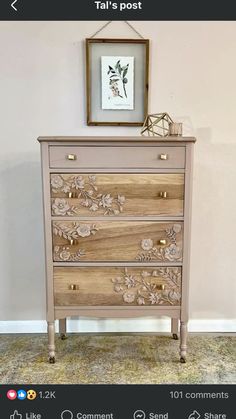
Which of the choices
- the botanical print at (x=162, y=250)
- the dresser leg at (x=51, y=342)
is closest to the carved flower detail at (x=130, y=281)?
the botanical print at (x=162, y=250)

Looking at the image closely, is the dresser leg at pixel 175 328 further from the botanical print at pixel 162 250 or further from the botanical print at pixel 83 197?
the botanical print at pixel 83 197

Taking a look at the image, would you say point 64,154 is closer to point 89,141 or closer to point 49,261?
point 89,141

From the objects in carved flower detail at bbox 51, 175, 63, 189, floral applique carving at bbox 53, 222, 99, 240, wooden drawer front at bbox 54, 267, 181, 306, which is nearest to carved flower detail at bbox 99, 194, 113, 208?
floral applique carving at bbox 53, 222, 99, 240

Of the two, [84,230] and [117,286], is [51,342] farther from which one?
[84,230]

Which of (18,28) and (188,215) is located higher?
(18,28)

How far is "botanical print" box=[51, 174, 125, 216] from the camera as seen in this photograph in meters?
1.52

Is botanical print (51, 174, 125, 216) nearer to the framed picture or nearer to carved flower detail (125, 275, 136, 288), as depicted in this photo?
carved flower detail (125, 275, 136, 288)

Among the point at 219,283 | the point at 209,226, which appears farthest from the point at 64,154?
the point at 219,283

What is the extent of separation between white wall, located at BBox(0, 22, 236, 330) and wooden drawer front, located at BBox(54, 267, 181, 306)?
444mm

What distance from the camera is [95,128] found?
1.88 metres

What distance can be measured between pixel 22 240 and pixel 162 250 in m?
0.93

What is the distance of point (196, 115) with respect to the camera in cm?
188

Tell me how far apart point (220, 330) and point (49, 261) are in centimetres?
125
